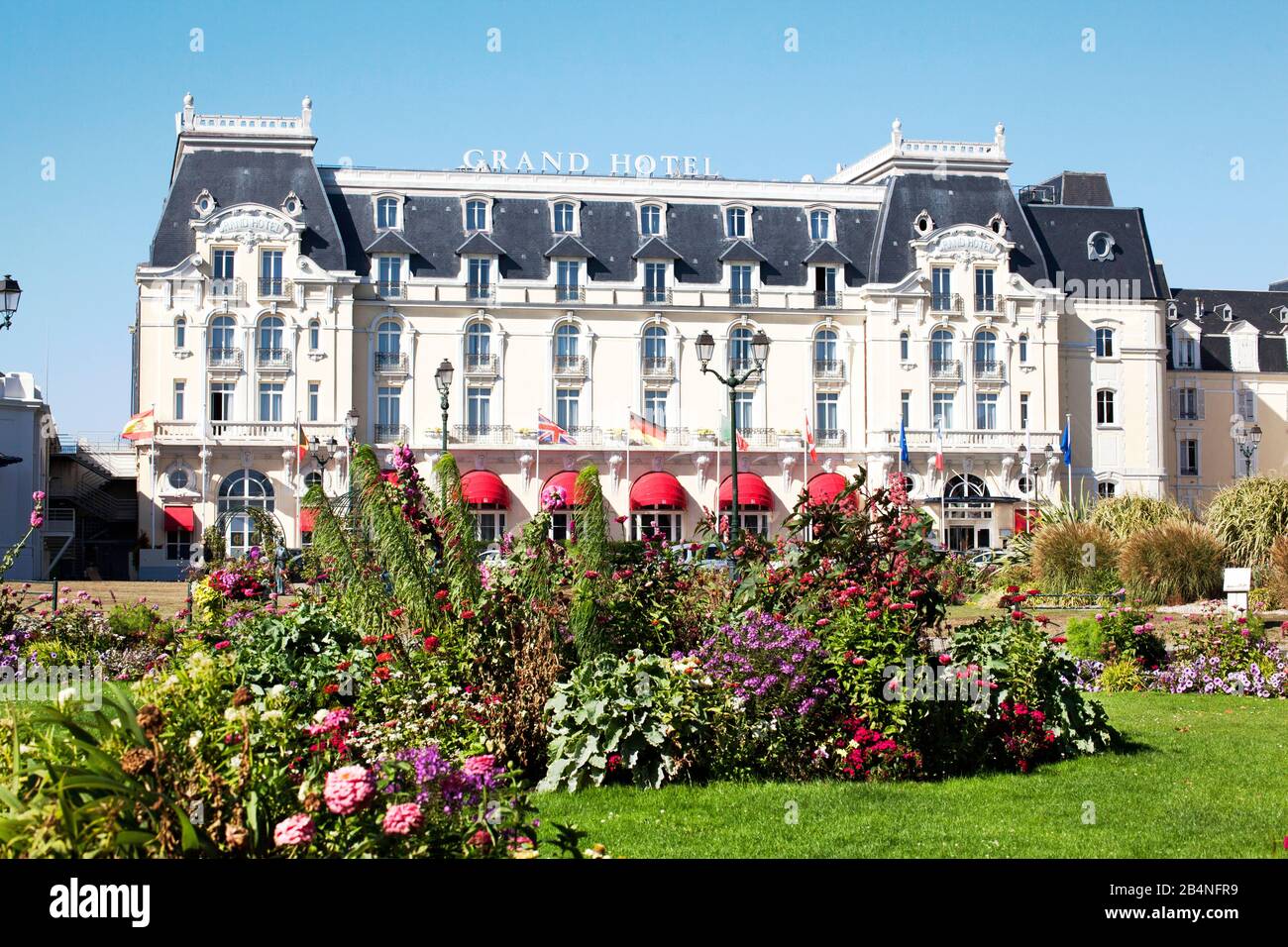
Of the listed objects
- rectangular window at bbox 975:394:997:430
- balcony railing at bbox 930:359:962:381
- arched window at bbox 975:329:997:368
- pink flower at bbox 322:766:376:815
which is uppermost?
arched window at bbox 975:329:997:368

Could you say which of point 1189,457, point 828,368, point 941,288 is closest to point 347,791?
point 828,368

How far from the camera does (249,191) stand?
2058 inches

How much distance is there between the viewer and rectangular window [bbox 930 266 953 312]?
5509 cm

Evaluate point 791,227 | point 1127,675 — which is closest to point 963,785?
point 1127,675

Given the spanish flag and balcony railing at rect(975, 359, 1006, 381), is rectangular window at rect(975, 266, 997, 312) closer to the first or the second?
balcony railing at rect(975, 359, 1006, 381)

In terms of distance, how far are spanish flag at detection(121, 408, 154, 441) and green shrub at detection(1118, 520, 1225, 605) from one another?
34421 millimetres

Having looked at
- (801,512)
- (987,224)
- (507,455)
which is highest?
(987,224)

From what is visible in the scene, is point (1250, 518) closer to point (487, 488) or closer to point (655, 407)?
point (655, 407)

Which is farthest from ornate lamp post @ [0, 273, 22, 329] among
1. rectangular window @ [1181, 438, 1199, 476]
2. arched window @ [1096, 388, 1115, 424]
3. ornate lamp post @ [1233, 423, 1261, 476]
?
rectangular window @ [1181, 438, 1199, 476]

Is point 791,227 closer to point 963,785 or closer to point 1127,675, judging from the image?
point 1127,675

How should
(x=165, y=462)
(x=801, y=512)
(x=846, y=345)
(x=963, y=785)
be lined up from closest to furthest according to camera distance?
(x=963, y=785)
(x=801, y=512)
(x=165, y=462)
(x=846, y=345)

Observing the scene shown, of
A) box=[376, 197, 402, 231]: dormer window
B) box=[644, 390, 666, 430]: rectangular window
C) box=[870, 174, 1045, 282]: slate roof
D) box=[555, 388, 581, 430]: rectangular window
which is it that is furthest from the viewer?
box=[870, 174, 1045, 282]: slate roof
